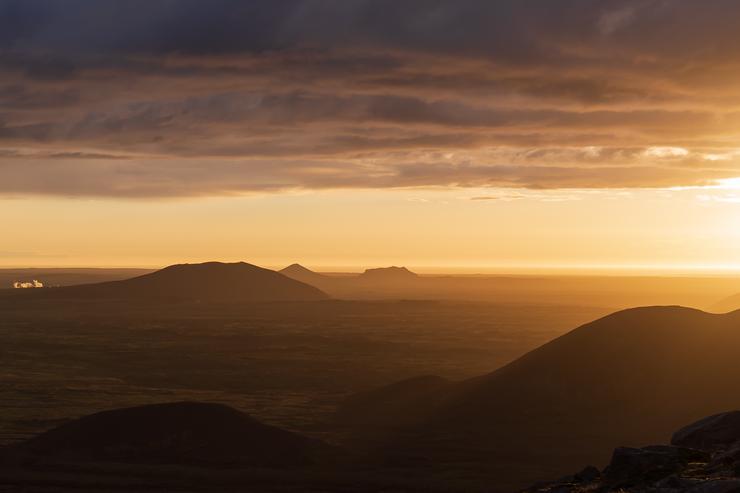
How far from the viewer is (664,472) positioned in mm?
36625

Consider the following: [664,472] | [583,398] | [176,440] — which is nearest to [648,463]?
[664,472]

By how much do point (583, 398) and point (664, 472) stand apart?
260 feet

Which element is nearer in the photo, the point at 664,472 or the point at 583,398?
the point at 664,472

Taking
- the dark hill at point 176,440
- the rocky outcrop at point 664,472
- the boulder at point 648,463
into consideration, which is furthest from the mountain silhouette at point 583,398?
the boulder at point 648,463

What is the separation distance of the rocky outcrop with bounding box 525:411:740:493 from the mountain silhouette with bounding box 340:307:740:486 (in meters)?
49.3

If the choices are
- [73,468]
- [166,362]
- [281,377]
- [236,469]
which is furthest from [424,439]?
[166,362]

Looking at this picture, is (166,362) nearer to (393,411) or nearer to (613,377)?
(393,411)

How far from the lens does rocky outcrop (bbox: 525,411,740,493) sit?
1261 inches

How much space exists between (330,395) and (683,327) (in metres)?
52.7

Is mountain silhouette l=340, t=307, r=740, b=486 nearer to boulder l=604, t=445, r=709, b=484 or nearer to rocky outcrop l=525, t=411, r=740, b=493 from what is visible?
rocky outcrop l=525, t=411, r=740, b=493

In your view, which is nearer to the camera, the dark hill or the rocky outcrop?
the rocky outcrop

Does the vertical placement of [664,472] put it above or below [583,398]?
above

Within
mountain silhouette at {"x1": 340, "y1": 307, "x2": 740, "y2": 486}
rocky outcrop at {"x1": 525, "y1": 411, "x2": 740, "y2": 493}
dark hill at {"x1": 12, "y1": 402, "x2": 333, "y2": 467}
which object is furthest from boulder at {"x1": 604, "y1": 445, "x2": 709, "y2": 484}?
dark hill at {"x1": 12, "y1": 402, "x2": 333, "y2": 467}

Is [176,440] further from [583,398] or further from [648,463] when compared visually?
[648,463]
